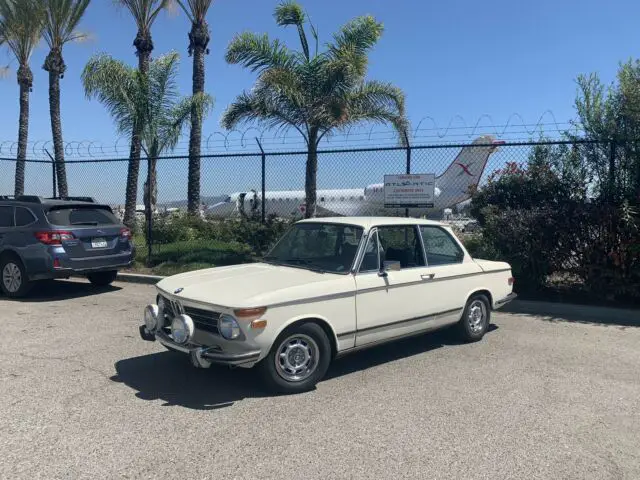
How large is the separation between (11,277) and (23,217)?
1.00 meters

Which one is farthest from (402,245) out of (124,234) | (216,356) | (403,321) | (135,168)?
(135,168)

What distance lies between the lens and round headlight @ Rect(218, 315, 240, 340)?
4504 mm

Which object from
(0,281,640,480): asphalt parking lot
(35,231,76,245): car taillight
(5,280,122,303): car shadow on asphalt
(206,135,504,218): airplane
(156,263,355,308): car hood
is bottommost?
(0,281,640,480): asphalt parking lot

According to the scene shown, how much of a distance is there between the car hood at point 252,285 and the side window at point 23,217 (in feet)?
16.2

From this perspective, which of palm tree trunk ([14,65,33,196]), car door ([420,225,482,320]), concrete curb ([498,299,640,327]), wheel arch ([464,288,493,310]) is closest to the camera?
car door ([420,225,482,320])

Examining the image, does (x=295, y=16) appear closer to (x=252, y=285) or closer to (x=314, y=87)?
(x=314, y=87)

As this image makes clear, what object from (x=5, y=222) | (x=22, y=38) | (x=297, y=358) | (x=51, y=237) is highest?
(x=22, y=38)

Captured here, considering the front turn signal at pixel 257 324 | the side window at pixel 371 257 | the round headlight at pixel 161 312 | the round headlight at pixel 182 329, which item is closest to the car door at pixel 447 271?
the side window at pixel 371 257

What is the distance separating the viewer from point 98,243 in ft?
31.1

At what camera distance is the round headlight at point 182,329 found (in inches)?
182

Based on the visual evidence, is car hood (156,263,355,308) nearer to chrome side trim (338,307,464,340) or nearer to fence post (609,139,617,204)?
chrome side trim (338,307,464,340)

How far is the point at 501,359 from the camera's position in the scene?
5914 millimetres

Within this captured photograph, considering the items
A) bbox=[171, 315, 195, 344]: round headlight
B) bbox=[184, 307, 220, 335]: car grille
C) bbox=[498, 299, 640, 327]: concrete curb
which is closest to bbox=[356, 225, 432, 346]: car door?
bbox=[184, 307, 220, 335]: car grille

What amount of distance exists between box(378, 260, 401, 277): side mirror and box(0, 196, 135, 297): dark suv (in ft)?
19.2
